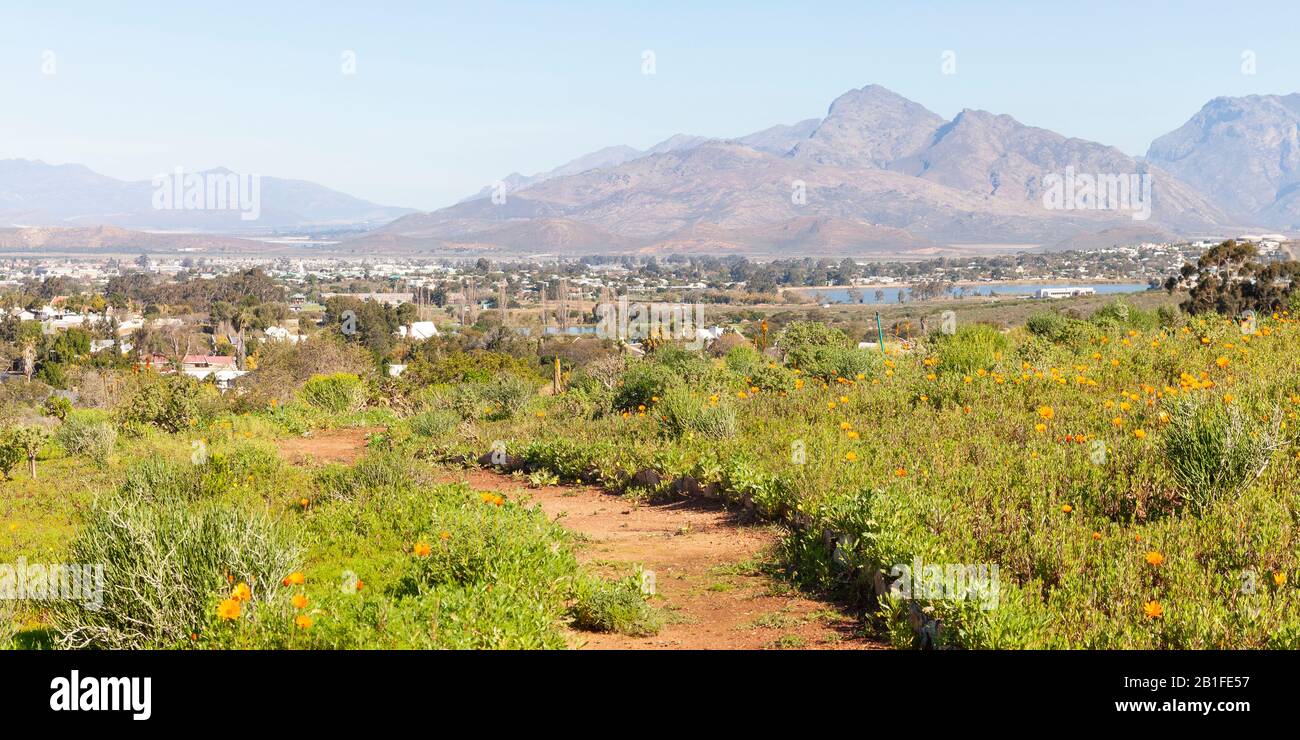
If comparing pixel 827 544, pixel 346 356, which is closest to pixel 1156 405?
pixel 827 544

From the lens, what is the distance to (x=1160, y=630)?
453 cm

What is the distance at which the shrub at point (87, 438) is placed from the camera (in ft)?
44.0

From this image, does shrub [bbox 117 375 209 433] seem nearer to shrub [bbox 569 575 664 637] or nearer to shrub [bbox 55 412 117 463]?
shrub [bbox 55 412 117 463]

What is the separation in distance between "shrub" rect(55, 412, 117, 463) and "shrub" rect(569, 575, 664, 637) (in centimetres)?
1006

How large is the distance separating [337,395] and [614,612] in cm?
1357

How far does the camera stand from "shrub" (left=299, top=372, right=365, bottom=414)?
17.8 metres

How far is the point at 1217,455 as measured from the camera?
6.25m

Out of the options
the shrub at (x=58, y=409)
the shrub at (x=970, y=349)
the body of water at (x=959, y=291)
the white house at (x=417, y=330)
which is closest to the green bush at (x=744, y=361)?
the shrub at (x=970, y=349)

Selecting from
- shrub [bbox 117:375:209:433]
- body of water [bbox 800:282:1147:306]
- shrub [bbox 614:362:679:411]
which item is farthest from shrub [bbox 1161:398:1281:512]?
body of water [bbox 800:282:1147:306]

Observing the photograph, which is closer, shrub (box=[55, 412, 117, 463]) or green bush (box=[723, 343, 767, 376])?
shrub (box=[55, 412, 117, 463])

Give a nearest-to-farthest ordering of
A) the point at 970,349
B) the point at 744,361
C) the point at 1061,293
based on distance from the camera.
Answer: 1. the point at 970,349
2. the point at 744,361
3. the point at 1061,293

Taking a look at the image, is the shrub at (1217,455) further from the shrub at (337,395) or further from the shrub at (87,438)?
the shrub at (337,395)

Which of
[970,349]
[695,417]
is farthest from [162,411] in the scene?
[970,349]

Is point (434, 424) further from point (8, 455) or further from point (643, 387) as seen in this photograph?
point (8, 455)
